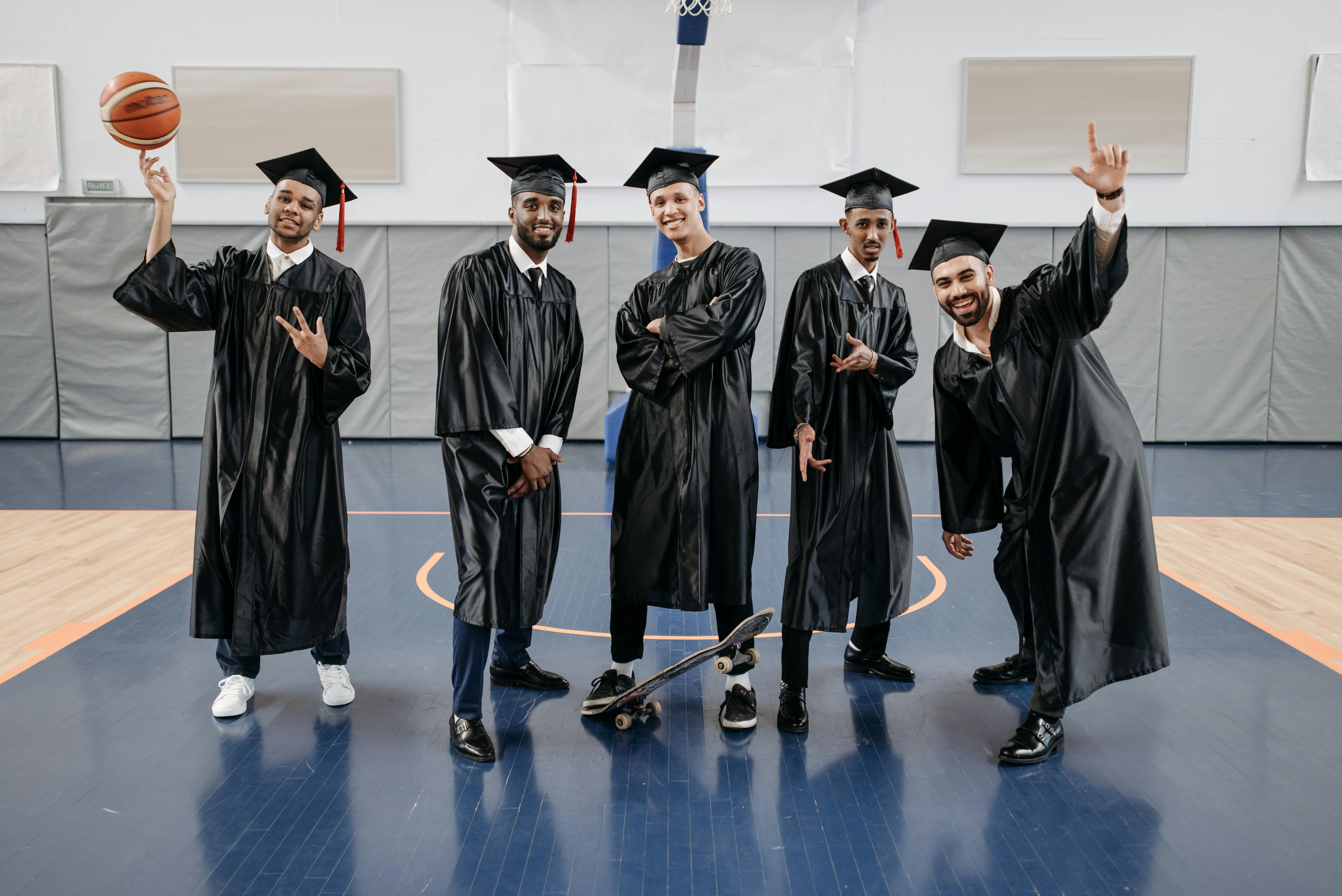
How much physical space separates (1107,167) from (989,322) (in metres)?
0.74

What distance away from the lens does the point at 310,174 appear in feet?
11.3

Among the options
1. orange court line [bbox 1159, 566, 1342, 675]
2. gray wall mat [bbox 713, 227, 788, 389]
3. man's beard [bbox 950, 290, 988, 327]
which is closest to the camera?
man's beard [bbox 950, 290, 988, 327]

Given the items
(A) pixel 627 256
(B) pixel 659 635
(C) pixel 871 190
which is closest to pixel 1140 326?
(A) pixel 627 256

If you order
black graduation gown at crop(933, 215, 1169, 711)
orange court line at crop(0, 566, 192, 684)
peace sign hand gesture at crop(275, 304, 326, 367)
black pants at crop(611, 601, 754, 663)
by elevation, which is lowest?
orange court line at crop(0, 566, 192, 684)

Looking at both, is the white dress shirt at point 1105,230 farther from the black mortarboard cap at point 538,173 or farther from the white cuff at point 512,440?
the white cuff at point 512,440

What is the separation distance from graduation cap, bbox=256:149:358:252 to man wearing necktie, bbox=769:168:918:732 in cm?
192

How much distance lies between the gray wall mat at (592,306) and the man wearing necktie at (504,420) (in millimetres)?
7159

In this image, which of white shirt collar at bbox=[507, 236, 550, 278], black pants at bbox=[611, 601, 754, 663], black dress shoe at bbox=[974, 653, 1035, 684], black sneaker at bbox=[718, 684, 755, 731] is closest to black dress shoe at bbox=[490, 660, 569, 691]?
black pants at bbox=[611, 601, 754, 663]

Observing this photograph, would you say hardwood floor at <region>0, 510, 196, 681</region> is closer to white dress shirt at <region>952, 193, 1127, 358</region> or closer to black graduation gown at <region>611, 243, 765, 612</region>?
black graduation gown at <region>611, 243, 765, 612</region>

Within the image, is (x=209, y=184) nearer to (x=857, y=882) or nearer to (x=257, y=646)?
(x=257, y=646)

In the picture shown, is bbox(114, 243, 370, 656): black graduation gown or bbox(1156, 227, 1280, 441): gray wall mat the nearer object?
bbox(114, 243, 370, 656): black graduation gown

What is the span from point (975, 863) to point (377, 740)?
210cm

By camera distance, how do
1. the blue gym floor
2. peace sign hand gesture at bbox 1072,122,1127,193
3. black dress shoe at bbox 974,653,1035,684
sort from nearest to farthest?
1. the blue gym floor
2. peace sign hand gesture at bbox 1072,122,1127,193
3. black dress shoe at bbox 974,653,1035,684

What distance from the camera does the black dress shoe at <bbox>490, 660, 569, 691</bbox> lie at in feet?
12.1
